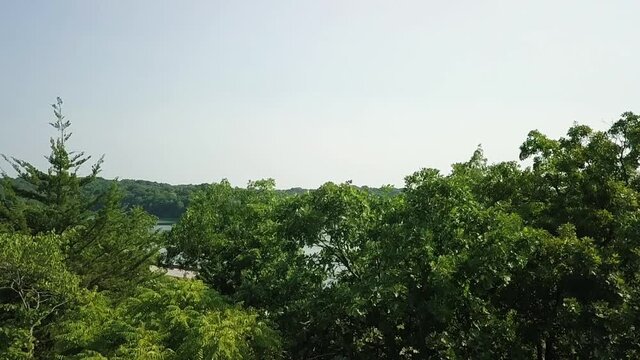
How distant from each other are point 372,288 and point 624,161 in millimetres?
7752

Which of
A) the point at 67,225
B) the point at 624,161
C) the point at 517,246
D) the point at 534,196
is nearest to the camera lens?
the point at 517,246

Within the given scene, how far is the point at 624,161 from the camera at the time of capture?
1322 cm

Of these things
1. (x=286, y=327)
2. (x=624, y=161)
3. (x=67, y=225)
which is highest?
(x=624, y=161)

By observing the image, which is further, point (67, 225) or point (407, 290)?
point (67, 225)

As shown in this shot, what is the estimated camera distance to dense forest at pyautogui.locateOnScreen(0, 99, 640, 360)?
34.2ft

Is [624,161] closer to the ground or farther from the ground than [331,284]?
farther from the ground

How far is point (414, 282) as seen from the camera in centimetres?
1115

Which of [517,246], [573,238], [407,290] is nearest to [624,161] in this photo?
[573,238]

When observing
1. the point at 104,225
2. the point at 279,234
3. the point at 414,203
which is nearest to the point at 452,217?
the point at 414,203

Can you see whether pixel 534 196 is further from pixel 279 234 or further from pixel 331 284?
pixel 279 234

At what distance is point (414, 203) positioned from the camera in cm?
1162

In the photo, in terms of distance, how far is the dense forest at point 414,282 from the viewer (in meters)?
10.4

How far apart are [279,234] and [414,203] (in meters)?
4.13

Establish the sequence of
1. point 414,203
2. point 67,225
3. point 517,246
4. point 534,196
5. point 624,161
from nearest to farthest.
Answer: point 517,246 < point 414,203 < point 624,161 < point 534,196 < point 67,225
